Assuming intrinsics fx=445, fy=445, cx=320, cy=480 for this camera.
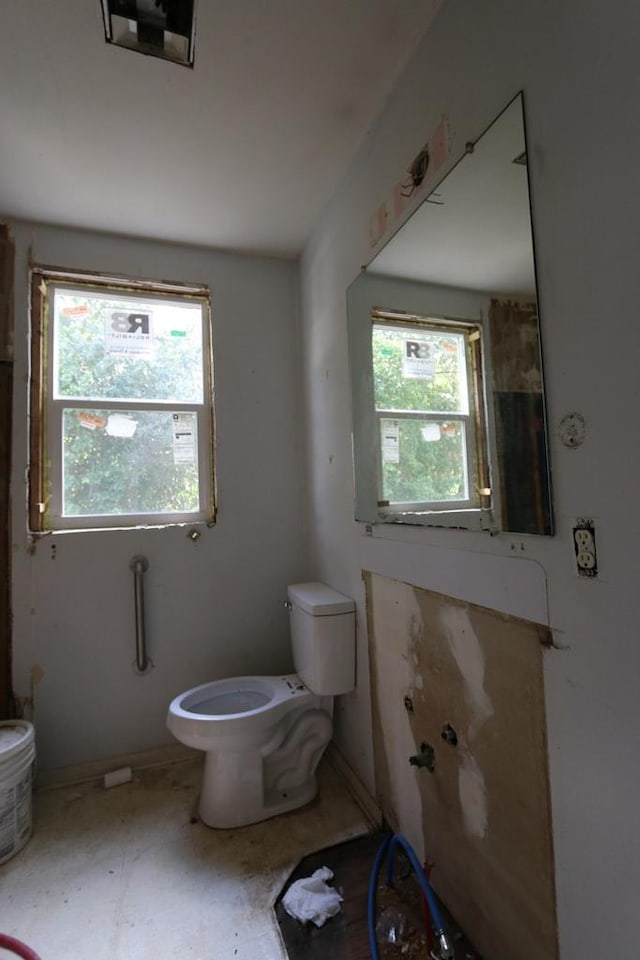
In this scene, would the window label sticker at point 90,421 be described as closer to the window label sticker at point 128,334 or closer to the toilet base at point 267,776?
the window label sticker at point 128,334

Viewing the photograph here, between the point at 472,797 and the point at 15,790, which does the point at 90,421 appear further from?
the point at 472,797

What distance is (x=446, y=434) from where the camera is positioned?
4.16 ft

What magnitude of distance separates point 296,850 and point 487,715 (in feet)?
3.09

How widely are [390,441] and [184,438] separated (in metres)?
1.10

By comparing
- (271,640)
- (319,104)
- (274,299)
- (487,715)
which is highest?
(319,104)

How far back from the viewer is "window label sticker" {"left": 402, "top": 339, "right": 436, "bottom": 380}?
1.30 metres

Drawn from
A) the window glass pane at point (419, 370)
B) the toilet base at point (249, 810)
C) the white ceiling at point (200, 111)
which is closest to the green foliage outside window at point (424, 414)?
the window glass pane at point (419, 370)

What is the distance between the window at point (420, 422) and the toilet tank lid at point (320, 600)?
14.4 inches

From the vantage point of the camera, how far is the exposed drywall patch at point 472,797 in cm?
104

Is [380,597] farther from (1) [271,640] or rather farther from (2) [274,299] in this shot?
(2) [274,299]

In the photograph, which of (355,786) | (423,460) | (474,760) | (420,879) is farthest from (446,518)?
(355,786)

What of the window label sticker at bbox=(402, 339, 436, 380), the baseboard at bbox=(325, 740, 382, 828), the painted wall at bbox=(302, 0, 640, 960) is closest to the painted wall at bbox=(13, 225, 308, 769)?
the baseboard at bbox=(325, 740, 382, 828)

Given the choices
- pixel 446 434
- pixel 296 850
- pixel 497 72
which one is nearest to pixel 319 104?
pixel 497 72

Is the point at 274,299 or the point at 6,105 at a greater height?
the point at 6,105
